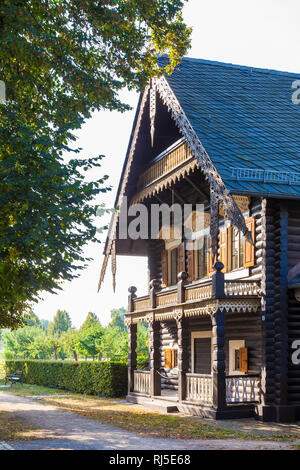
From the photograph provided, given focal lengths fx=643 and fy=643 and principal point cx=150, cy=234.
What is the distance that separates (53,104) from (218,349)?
8115 millimetres

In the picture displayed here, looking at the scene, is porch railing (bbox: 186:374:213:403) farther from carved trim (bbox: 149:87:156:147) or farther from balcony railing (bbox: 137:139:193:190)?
carved trim (bbox: 149:87:156:147)

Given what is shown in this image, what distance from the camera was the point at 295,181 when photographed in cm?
1783

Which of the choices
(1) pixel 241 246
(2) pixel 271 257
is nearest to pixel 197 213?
(1) pixel 241 246

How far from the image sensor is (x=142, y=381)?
74.9 ft

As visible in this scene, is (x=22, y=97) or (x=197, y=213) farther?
(x=197, y=213)

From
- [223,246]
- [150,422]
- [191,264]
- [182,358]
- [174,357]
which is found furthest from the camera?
[174,357]

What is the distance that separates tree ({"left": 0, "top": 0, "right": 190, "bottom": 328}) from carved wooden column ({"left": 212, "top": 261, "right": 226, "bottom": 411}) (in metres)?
3.89

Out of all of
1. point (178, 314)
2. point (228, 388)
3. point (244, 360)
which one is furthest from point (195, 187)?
point (228, 388)

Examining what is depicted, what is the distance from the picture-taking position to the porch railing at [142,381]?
22.4 metres

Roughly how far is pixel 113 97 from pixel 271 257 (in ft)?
20.9

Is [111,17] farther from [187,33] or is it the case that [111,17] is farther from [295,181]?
[295,181]

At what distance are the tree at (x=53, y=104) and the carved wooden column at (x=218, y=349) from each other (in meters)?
3.89

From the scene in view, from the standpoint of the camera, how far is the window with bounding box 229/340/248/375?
1902cm

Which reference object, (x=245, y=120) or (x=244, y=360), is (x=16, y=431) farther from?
(x=245, y=120)
